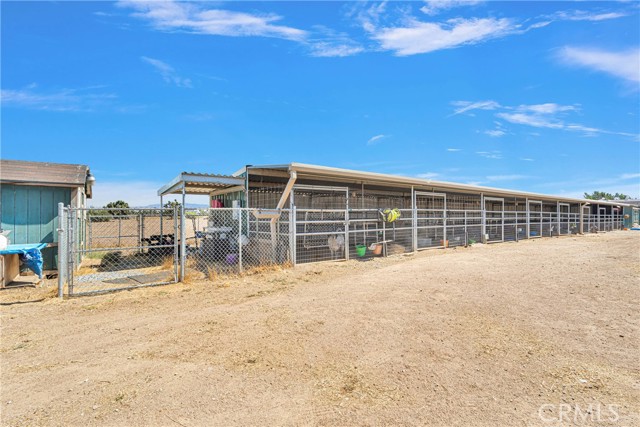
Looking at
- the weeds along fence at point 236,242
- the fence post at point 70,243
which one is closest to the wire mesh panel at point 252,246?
the weeds along fence at point 236,242

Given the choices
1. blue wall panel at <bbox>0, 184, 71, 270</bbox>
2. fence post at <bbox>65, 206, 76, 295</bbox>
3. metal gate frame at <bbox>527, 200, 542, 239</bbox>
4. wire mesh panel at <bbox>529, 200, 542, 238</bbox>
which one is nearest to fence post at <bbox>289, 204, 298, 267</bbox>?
fence post at <bbox>65, 206, 76, 295</bbox>

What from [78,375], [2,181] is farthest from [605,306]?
[2,181]

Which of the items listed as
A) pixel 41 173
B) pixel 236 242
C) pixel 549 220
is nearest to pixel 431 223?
pixel 236 242

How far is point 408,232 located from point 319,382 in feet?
34.8

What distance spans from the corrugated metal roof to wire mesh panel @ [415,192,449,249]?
1161 cm

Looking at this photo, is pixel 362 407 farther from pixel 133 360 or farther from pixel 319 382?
pixel 133 360

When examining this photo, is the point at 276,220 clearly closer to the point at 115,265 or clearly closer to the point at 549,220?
the point at 115,265

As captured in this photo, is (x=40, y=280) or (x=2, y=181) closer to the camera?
(x=40, y=280)

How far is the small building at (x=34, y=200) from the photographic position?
28.4 ft

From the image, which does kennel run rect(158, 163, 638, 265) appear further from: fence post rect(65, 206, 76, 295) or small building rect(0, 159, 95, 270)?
small building rect(0, 159, 95, 270)

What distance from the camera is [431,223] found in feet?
50.4

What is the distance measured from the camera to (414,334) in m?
3.92

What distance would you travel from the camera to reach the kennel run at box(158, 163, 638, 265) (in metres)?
9.44

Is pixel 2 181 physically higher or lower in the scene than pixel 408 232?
higher
